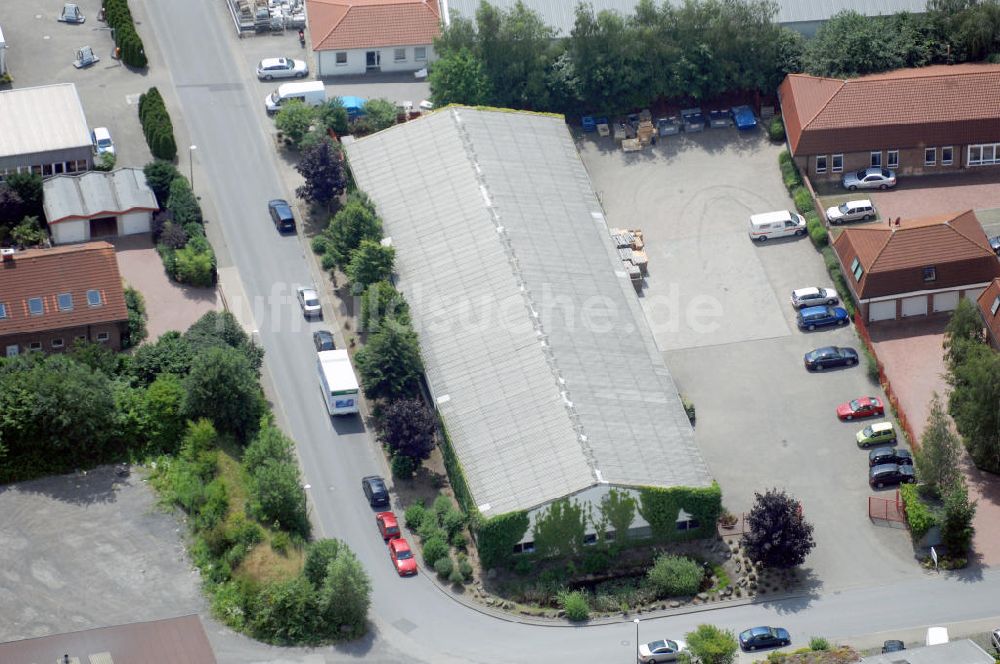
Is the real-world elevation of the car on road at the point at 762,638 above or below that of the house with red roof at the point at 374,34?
below

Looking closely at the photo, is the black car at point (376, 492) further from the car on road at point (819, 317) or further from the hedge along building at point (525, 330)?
the car on road at point (819, 317)

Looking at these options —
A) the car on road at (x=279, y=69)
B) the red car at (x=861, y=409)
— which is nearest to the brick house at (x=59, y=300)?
the car on road at (x=279, y=69)

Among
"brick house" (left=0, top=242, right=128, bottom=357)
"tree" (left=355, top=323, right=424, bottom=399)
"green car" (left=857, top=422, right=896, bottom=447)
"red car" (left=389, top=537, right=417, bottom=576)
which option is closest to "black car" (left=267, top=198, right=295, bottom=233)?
"brick house" (left=0, top=242, right=128, bottom=357)

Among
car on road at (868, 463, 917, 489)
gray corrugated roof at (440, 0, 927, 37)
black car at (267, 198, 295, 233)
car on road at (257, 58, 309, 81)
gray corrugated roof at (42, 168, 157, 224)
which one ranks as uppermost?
gray corrugated roof at (440, 0, 927, 37)

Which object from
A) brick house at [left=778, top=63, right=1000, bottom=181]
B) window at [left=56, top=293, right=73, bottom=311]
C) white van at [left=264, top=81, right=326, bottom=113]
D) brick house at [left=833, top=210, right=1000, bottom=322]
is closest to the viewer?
window at [left=56, top=293, right=73, bottom=311]

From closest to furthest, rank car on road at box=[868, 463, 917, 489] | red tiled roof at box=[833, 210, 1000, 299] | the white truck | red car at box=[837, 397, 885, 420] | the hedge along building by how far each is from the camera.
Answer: the hedge along building → car on road at box=[868, 463, 917, 489] → the white truck → red car at box=[837, 397, 885, 420] → red tiled roof at box=[833, 210, 1000, 299]

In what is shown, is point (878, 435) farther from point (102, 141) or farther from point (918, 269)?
point (102, 141)

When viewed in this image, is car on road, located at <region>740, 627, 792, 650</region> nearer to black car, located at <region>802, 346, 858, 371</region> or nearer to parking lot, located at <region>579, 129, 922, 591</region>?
parking lot, located at <region>579, 129, 922, 591</region>
